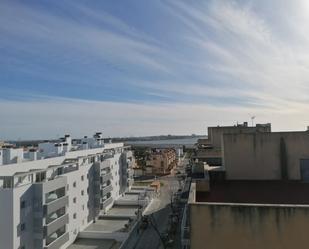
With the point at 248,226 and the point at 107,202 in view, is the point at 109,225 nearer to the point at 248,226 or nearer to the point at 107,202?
the point at 107,202

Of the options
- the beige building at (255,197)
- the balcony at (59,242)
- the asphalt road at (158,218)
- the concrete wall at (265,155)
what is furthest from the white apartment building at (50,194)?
the concrete wall at (265,155)

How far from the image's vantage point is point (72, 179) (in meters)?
39.1

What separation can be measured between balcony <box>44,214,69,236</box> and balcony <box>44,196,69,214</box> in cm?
117

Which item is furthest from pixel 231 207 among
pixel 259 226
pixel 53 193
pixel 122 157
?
pixel 122 157

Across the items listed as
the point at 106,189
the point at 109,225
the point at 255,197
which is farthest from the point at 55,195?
the point at 255,197

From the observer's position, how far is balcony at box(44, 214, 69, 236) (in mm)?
30781

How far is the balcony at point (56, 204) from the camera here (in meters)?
30.6

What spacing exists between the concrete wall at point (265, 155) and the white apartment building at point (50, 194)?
1850 cm

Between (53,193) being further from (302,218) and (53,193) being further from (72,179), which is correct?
(302,218)

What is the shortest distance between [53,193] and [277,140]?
24394mm

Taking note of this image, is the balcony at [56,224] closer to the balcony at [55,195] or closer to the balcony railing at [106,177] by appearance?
the balcony at [55,195]

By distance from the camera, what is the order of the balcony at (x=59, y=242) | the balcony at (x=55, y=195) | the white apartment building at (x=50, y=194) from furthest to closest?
the balcony at (x=59, y=242) < the balcony at (x=55, y=195) < the white apartment building at (x=50, y=194)

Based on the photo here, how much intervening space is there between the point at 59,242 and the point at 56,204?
414 centimetres

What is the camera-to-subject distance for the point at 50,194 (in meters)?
33.0
